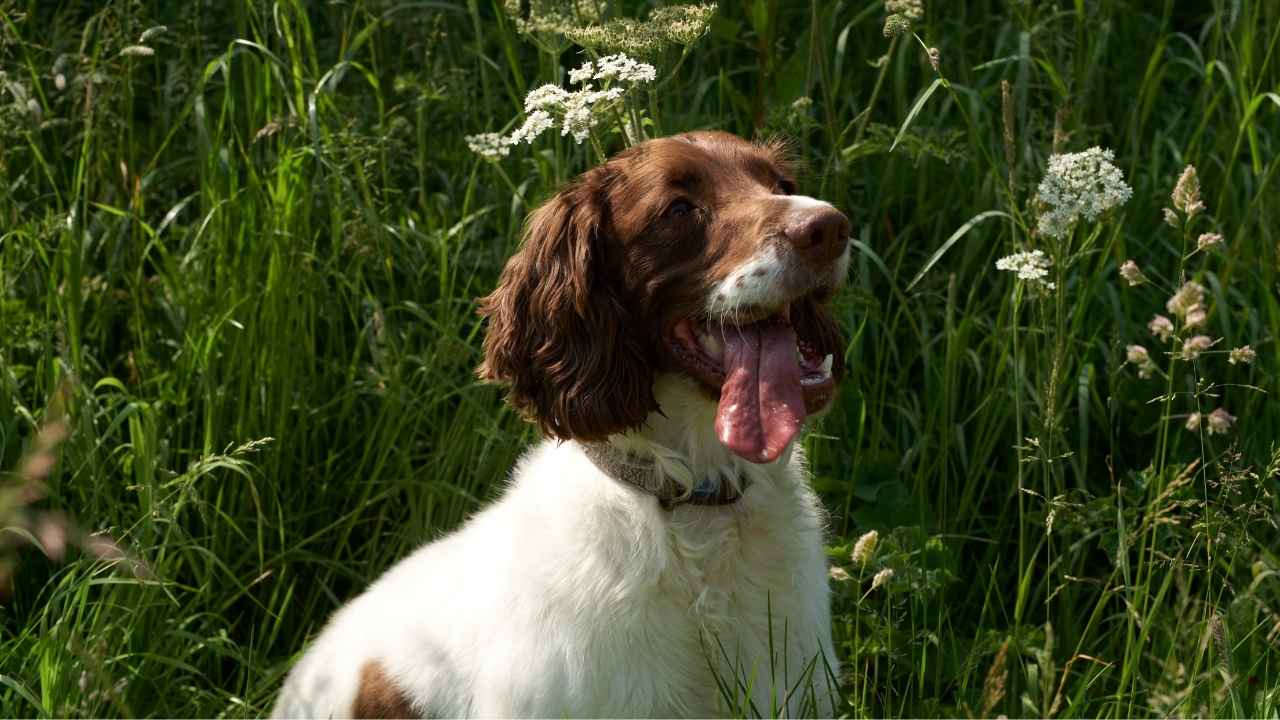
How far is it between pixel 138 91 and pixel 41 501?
4.97 feet

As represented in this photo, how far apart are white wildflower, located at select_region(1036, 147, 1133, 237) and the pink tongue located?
1.90ft

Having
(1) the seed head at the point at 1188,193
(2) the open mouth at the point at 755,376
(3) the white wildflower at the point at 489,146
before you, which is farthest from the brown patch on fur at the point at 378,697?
(1) the seed head at the point at 1188,193

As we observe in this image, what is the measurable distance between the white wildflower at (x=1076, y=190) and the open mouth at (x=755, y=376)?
54 centimetres

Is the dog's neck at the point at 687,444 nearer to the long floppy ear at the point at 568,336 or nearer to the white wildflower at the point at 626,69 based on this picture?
the long floppy ear at the point at 568,336

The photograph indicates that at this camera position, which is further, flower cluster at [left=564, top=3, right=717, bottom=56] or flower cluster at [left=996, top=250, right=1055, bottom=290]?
flower cluster at [left=564, top=3, right=717, bottom=56]

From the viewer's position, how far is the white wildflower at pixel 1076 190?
3121mm

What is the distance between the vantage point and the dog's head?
9.62ft

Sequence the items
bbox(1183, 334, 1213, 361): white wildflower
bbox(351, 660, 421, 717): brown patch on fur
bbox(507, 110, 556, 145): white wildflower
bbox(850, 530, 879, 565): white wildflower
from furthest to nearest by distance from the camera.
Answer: bbox(507, 110, 556, 145): white wildflower
bbox(351, 660, 421, 717): brown patch on fur
bbox(1183, 334, 1213, 361): white wildflower
bbox(850, 530, 879, 565): white wildflower

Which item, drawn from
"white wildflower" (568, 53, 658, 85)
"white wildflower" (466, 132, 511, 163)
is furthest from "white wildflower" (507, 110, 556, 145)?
"white wildflower" (466, 132, 511, 163)

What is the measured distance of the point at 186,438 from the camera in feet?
13.6

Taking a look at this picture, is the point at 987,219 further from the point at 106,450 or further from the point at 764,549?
the point at 106,450

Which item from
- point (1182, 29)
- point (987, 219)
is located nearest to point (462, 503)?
point (987, 219)

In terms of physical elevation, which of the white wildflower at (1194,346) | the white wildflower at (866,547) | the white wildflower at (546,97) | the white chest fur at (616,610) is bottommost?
the white chest fur at (616,610)

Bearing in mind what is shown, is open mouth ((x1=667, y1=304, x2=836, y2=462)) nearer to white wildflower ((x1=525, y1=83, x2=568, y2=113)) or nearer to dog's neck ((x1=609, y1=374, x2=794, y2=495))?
dog's neck ((x1=609, y1=374, x2=794, y2=495))
